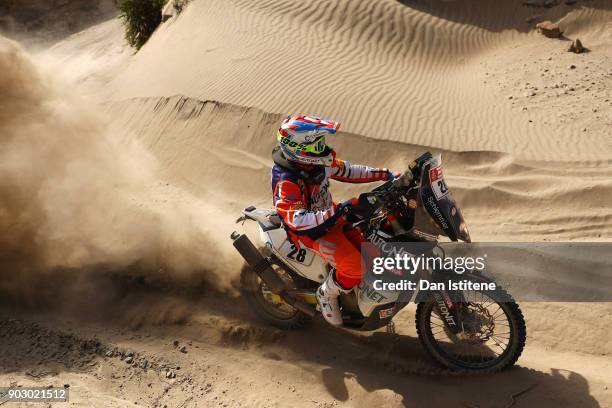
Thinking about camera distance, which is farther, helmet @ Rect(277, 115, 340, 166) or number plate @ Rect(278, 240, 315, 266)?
number plate @ Rect(278, 240, 315, 266)

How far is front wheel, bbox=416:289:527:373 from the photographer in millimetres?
4435

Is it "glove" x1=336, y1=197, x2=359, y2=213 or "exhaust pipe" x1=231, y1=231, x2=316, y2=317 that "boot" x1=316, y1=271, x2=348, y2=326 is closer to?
"exhaust pipe" x1=231, y1=231, x2=316, y2=317

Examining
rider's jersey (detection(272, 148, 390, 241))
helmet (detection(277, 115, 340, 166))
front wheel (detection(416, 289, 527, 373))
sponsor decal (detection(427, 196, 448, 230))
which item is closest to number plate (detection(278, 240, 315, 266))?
rider's jersey (detection(272, 148, 390, 241))

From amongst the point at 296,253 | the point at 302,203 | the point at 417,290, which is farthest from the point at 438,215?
the point at 296,253

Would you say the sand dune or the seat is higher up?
the seat

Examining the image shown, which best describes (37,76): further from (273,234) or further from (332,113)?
(332,113)

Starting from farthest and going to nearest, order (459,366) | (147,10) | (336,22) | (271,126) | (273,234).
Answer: (147,10)
(336,22)
(271,126)
(273,234)
(459,366)

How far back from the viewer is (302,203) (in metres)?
4.68

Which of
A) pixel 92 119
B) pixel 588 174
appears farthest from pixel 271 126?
pixel 588 174

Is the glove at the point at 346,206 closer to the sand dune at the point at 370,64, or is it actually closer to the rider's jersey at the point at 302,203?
the rider's jersey at the point at 302,203

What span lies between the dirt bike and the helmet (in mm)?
539

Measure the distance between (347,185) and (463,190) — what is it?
5.85ft

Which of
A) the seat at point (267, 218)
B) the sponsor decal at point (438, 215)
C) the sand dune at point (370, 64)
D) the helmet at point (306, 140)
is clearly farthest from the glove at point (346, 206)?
the sand dune at point (370, 64)

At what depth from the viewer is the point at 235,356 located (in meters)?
5.33
